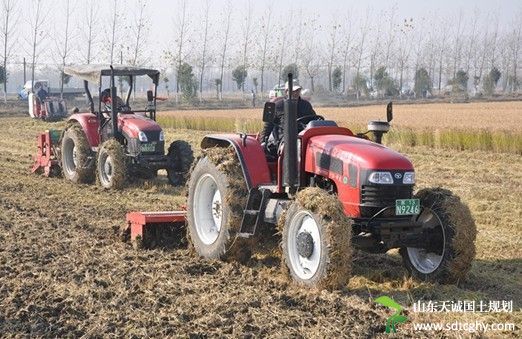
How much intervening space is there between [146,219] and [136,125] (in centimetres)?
483

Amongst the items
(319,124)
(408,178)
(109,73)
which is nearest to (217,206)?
(319,124)

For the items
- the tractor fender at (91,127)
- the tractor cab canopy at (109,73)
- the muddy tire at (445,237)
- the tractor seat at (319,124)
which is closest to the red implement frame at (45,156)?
the tractor fender at (91,127)

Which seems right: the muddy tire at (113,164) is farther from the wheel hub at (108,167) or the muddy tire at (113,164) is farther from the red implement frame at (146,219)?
the red implement frame at (146,219)

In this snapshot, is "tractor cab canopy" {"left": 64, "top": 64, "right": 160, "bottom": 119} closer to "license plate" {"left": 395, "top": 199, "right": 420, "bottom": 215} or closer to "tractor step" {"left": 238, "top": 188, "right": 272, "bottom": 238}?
"tractor step" {"left": 238, "top": 188, "right": 272, "bottom": 238}

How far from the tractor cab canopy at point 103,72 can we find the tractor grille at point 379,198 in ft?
23.6

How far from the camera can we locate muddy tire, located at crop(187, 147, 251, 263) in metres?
6.46

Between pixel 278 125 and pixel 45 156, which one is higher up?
pixel 278 125

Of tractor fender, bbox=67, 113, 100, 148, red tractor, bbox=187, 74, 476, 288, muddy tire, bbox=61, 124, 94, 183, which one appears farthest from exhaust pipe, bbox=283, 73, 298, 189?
tractor fender, bbox=67, 113, 100, 148

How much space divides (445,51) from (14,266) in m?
80.0

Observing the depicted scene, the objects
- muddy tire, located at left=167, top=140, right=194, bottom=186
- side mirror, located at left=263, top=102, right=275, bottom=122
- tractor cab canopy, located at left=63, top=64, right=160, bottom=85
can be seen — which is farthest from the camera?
tractor cab canopy, located at left=63, top=64, right=160, bottom=85

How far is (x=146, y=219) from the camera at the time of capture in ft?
23.4

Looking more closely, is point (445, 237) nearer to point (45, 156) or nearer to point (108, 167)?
point (108, 167)

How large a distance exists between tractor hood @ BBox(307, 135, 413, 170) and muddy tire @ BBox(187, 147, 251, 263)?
84 cm

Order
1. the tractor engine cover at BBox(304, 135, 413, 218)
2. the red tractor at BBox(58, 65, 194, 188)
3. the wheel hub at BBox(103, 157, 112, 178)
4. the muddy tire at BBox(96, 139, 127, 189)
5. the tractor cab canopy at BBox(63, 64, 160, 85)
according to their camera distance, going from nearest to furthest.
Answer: the tractor engine cover at BBox(304, 135, 413, 218), the muddy tire at BBox(96, 139, 127, 189), the wheel hub at BBox(103, 157, 112, 178), the red tractor at BBox(58, 65, 194, 188), the tractor cab canopy at BBox(63, 64, 160, 85)
